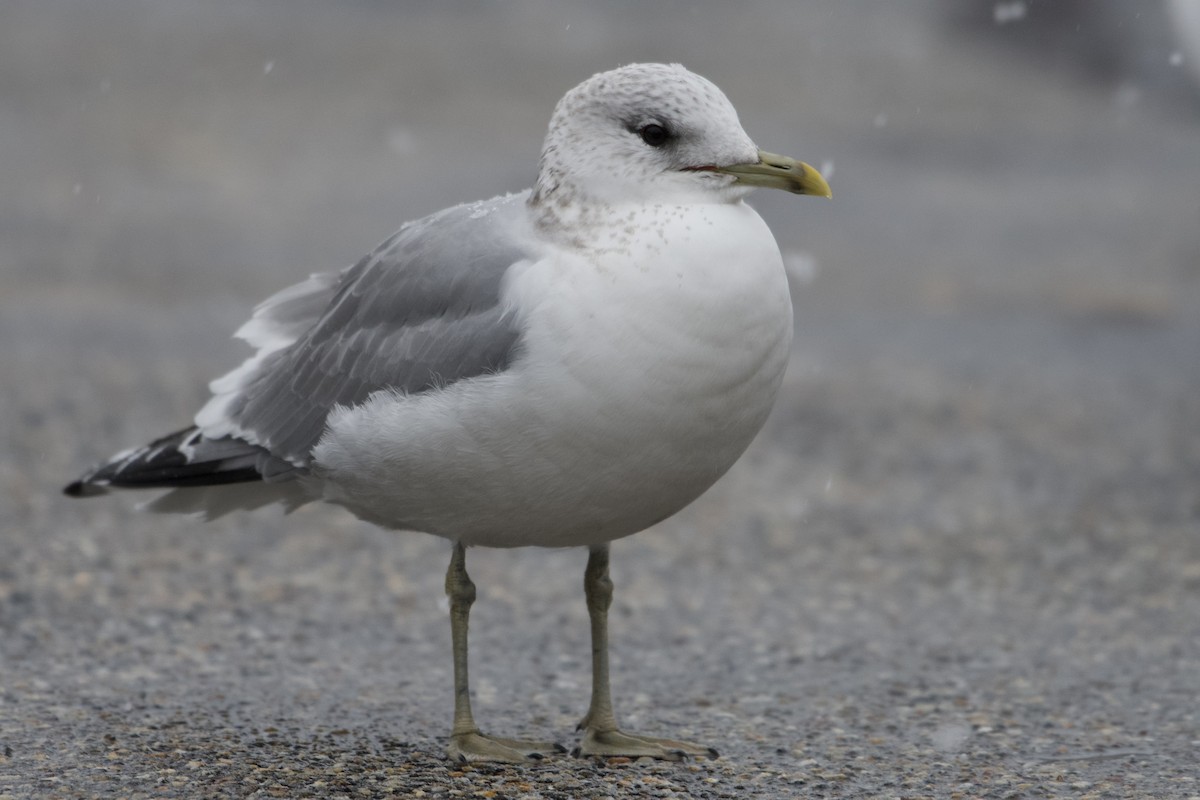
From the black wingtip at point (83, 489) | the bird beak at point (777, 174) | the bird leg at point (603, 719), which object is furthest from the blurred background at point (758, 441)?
the bird beak at point (777, 174)

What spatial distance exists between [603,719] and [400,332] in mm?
1185

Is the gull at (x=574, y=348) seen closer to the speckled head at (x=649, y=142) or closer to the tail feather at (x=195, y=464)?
the speckled head at (x=649, y=142)

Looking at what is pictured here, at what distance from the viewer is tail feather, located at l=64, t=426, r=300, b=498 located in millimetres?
4352

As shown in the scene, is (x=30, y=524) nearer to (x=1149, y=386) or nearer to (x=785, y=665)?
(x=785, y=665)

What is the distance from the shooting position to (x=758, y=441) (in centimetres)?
784

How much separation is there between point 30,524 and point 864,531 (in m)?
3.44

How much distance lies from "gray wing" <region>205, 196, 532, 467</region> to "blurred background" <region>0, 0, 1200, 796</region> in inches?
35.4

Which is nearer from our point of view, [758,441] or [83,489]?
[83,489]

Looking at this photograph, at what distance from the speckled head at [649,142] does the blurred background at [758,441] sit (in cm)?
153

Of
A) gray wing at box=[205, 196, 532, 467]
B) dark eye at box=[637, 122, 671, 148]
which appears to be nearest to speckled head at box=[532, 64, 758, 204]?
dark eye at box=[637, 122, 671, 148]

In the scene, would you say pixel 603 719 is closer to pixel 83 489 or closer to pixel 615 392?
pixel 615 392

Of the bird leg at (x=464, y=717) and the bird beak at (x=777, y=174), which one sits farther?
the bird leg at (x=464, y=717)

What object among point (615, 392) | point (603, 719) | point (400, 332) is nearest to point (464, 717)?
point (603, 719)

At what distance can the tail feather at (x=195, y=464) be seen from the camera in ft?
14.3
